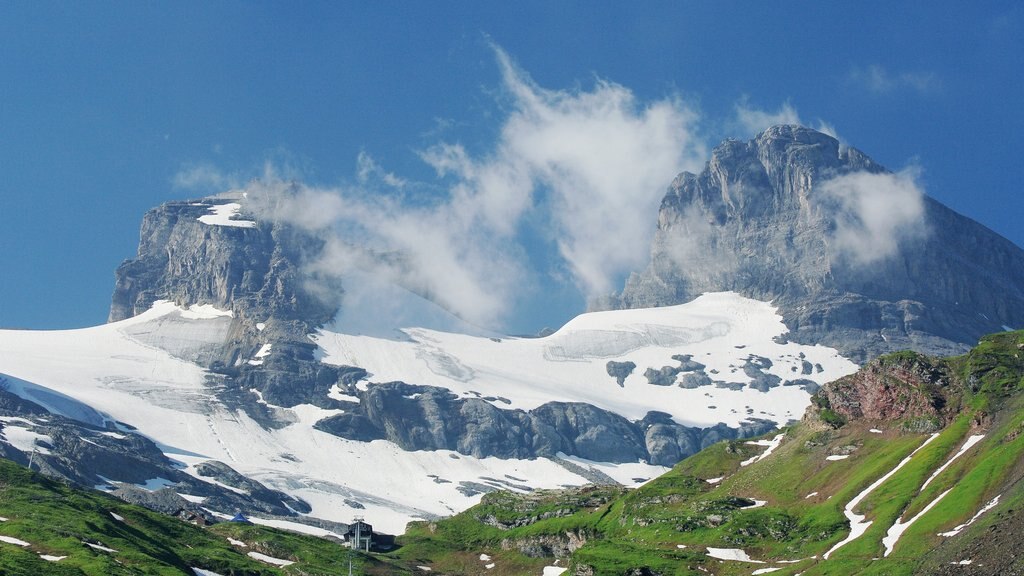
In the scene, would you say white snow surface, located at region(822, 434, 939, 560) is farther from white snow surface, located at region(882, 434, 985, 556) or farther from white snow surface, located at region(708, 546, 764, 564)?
white snow surface, located at region(708, 546, 764, 564)

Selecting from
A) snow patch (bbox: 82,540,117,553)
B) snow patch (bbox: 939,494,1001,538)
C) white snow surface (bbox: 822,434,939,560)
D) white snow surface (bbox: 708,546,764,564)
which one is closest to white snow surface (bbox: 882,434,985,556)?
white snow surface (bbox: 822,434,939,560)

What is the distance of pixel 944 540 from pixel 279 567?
108 m

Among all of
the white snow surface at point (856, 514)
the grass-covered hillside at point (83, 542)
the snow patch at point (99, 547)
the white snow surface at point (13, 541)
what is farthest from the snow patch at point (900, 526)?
the white snow surface at point (13, 541)

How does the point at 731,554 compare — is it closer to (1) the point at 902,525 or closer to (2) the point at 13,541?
(1) the point at 902,525

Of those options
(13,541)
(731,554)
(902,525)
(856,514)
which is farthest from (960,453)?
(13,541)

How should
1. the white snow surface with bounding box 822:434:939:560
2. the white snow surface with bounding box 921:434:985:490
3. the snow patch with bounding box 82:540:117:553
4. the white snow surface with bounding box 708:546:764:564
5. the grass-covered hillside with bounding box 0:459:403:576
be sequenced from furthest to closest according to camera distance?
the white snow surface with bounding box 708:546:764:564, the white snow surface with bounding box 921:434:985:490, the white snow surface with bounding box 822:434:939:560, the snow patch with bounding box 82:540:117:553, the grass-covered hillside with bounding box 0:459:403:576

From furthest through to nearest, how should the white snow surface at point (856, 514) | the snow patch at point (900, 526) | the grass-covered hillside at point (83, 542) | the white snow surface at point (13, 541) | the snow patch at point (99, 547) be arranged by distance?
the white snow surface at point (856, 514) < the snow patch at point (900, 526) < the snow patch at point (99, 547) < the white snow surface at point (13, 541) < the grass-covered hillside at point (83, 542)

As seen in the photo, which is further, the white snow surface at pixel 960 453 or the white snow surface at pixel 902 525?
the white snow surface at pixel 960 453

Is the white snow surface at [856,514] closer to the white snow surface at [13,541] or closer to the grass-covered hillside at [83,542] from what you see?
the grass-covered hillside at [83,542]

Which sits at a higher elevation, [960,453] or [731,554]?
[960,453]

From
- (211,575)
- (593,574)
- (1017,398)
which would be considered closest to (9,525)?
(211,575)

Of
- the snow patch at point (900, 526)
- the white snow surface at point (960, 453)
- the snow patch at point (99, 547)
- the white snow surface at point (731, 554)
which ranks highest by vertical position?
the white snow surface at point (960, 453)

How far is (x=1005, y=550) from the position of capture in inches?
4966

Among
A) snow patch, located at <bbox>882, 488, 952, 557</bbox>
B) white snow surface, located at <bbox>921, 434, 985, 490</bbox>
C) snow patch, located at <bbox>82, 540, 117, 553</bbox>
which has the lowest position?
snow patch, located at <bbox>82, 540, 117, 553</bbox>
